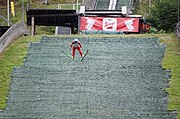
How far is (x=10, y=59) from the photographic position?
63.2 ft

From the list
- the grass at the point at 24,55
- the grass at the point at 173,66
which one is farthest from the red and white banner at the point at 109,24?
the grass at the point at 173,66

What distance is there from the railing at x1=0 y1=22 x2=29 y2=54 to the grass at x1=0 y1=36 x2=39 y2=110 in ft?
0.65

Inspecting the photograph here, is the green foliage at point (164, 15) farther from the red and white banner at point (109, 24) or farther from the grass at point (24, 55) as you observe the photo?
the grass at point (24, 55)

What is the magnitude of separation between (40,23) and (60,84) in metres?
12.6

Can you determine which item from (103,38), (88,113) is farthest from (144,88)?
(103,38)

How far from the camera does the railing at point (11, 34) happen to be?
20.2 m

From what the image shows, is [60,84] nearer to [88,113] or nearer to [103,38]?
[88,113]

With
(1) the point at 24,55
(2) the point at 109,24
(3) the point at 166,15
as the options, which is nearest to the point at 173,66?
(1) the point at 24,55

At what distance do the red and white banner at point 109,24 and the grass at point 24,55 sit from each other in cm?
415

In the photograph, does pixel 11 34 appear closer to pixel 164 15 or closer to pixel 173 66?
pixel 173 66

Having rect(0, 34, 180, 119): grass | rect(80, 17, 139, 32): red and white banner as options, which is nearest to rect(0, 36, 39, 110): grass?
rect(0, 34, 180, 119): grass

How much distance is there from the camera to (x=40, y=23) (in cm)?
2894

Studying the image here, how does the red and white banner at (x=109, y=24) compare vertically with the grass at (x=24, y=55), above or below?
above

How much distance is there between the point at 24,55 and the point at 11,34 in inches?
91.6
